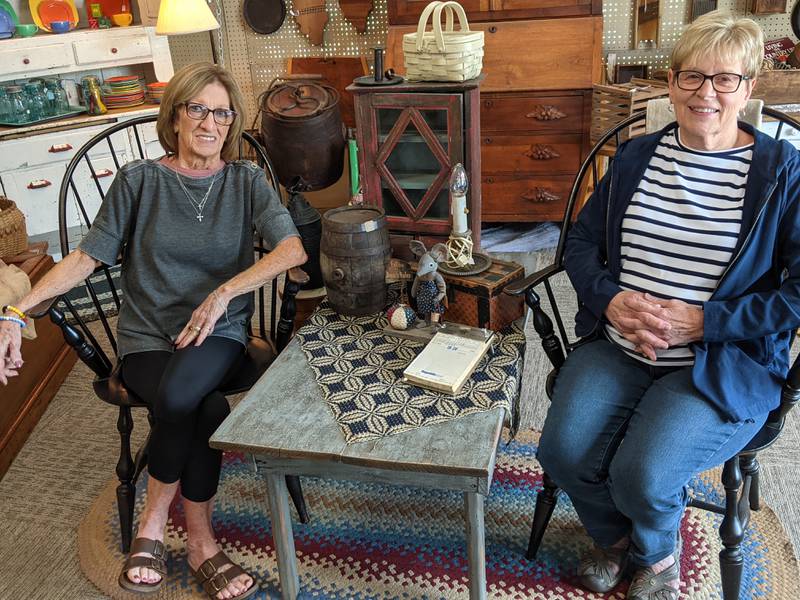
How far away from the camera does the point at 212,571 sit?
2006mm

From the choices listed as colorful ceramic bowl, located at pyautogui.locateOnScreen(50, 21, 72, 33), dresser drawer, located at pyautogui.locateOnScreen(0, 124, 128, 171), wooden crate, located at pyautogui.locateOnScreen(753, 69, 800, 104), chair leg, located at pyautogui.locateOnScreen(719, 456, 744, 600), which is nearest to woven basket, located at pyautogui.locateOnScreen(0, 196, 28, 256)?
dresser drawer, located at pyautogui.locateOnScreen(0, 124, 128, 171)

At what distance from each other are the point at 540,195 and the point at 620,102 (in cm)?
68

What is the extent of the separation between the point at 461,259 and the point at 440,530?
759 millimetres

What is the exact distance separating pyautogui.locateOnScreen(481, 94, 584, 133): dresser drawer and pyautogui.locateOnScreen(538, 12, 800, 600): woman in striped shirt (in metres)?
2.07

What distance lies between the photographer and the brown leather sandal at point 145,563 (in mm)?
1936

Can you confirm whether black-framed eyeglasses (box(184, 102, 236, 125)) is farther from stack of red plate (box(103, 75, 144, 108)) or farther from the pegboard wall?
stack of red plate (box(103, 75, 144, 108))

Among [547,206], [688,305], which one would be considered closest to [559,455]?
[688,305]

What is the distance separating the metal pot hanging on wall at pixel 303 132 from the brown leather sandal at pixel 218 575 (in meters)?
1.82

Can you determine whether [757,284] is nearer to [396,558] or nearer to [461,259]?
[461,259]

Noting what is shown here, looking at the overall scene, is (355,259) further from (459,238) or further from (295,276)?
(459,238)

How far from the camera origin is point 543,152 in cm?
400

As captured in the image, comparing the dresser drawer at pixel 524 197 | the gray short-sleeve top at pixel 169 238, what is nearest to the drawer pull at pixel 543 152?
the dresser drawer at pixel 524 197

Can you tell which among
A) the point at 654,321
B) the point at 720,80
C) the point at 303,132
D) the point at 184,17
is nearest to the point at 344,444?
the point at 654,321

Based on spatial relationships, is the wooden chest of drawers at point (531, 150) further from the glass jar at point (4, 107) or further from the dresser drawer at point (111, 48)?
the glass jar at point (4, 107)
